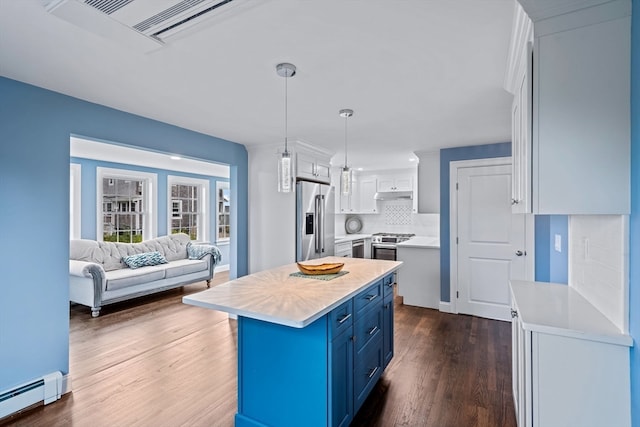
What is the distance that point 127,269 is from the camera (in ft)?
16.8

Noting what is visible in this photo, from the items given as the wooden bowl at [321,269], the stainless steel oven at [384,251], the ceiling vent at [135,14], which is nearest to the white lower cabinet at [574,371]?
the wooden bowl at [321,269]

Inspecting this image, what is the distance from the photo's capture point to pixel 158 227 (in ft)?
20.9

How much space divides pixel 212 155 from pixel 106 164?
9.87 ft

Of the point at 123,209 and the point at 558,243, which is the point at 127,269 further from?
the point at 558,243

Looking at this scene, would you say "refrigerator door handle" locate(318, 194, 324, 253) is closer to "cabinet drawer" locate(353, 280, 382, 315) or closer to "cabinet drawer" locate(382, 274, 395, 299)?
"cabinet drawer" locate(382, 274, 395, 299)

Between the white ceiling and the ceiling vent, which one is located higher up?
the white ceiling

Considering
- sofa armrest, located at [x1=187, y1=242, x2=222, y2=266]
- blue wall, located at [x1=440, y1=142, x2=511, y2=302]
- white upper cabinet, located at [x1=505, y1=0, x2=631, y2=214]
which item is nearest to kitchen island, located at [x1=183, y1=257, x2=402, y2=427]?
white upper cabinet, located at [x1=505, y1=0, x2=631, y2=214]

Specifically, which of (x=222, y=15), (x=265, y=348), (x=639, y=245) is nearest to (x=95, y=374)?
(x=265, y=348)

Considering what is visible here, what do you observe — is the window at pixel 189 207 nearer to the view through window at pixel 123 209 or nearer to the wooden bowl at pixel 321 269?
the view through window at pixel 123 209

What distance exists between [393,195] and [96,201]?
540 cm

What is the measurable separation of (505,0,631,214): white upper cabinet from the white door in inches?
114

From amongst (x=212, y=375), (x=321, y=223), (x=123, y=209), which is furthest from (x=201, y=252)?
(x=212, y=375)

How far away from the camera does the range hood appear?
636cm

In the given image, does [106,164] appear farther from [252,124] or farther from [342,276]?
[342,276]
